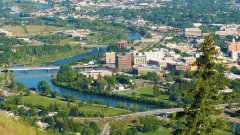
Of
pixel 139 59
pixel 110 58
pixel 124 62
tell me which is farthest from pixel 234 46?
pixel 110 58

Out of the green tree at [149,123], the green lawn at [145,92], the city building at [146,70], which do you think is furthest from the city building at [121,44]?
the green tree at [149,123]

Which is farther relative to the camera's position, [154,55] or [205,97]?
[154,55]

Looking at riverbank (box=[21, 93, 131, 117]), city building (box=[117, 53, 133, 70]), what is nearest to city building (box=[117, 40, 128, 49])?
city building (box=[117, 53, 133, 70])

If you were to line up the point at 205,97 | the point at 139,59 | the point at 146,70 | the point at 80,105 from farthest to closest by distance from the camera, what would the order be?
the point at 139,59 → the point at 146,70 → the point at 80,105 → the point at 205,97

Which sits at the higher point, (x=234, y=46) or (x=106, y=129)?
(x=106, y=129)

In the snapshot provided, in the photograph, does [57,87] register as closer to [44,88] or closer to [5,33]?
[44,88]

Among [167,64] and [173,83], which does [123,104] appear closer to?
[173,83]

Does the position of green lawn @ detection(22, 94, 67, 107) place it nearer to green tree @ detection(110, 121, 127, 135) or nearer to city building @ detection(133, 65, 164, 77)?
green tree @ detection(110, 121, 127, 135)
